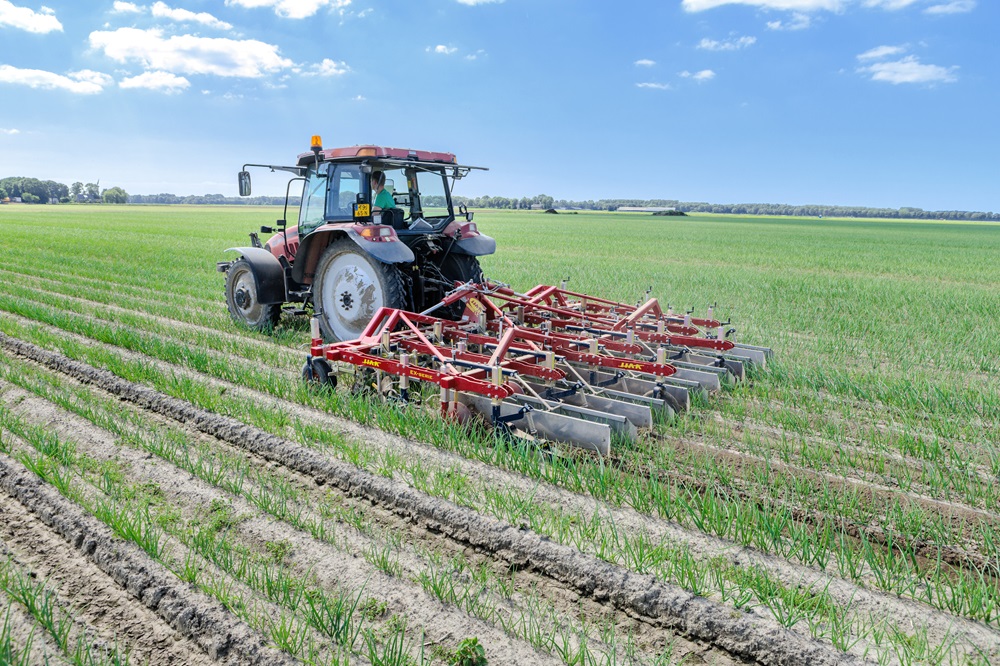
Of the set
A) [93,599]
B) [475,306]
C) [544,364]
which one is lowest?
[93,599]

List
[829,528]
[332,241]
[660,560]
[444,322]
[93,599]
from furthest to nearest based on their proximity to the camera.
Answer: [332,241]
[444,322]
[829,528]
[660,560]
[93,599]

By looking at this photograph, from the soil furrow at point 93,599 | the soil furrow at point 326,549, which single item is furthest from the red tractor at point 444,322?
the soil furrow at point 93,599

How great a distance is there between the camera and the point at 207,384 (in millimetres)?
5855

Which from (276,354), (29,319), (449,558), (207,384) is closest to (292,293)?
(276,354)

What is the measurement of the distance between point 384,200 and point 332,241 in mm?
742

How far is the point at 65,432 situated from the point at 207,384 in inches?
50.3

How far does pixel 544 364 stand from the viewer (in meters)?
5.03

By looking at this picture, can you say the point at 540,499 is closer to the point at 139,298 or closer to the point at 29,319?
the point at 29,319

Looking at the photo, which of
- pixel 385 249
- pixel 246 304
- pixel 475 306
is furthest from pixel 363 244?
pixel 246 304

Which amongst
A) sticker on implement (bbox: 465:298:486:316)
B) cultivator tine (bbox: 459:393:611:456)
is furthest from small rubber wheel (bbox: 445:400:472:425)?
sticker on implement (bbox: 465:298:486:316)

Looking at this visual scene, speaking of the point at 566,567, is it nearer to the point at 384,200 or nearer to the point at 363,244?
the point at 363,244

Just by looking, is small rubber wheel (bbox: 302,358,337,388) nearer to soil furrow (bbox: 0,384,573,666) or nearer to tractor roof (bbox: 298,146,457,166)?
soil furrow (bbox: 0,384,573,666)

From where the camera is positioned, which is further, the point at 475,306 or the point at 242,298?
the point at 242,298

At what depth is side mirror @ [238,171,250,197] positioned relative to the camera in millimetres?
7025
